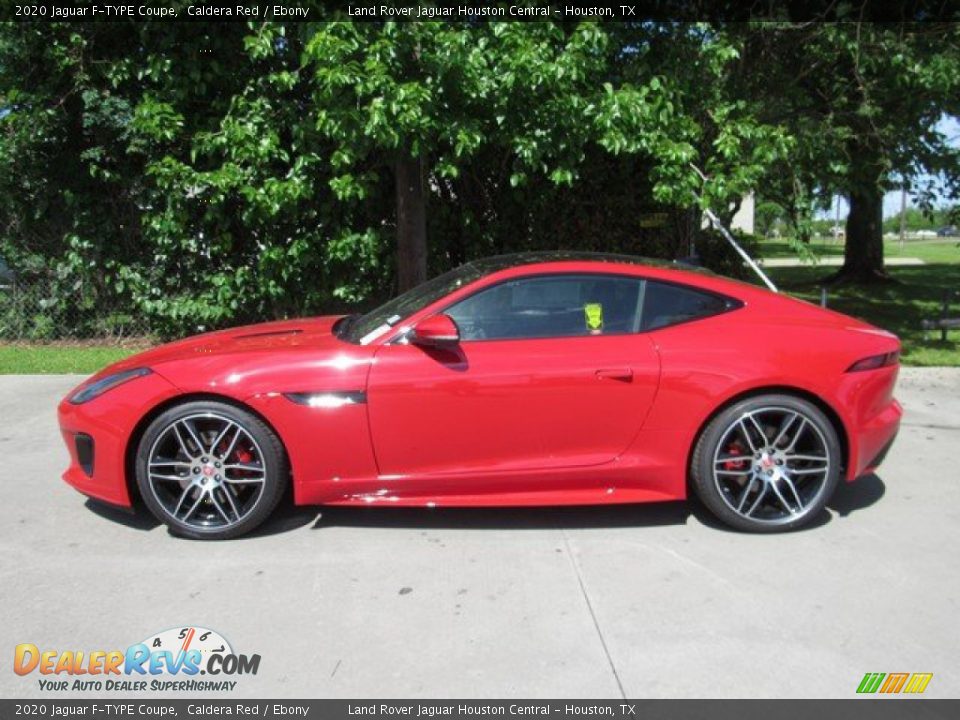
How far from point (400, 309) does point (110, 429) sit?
63.8 inches

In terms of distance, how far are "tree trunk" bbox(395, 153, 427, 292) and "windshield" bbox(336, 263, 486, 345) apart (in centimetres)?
373

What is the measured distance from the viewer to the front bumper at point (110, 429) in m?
3.87

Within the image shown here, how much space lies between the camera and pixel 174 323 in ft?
30.3

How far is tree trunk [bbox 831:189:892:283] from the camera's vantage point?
54.2ft

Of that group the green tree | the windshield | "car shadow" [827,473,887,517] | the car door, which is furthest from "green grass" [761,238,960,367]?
the car door

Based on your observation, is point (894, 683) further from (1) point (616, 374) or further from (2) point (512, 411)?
(2) point (512, 411)

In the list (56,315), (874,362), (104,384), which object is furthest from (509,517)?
(56,315)

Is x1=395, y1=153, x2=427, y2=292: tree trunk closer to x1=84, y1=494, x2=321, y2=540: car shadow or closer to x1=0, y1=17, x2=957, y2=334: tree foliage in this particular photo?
x1=0, y1=17, x2=957, y2=334: tree foliage

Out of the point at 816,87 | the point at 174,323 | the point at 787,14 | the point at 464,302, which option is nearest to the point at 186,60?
the point at 174,323

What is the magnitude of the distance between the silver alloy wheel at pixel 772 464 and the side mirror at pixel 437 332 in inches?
58.5

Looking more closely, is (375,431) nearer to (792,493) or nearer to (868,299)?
(792,493)

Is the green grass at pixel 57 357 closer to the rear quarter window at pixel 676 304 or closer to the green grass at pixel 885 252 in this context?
the rear quarter window at pixel 676 304

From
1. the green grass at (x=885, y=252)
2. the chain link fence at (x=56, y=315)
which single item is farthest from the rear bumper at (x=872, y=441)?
the chain link fence at (x=56, y=315)

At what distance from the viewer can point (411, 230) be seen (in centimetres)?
845
